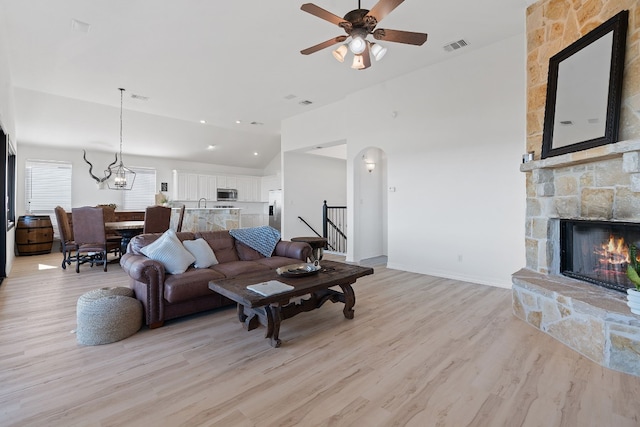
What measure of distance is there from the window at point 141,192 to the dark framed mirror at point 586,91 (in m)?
9.79

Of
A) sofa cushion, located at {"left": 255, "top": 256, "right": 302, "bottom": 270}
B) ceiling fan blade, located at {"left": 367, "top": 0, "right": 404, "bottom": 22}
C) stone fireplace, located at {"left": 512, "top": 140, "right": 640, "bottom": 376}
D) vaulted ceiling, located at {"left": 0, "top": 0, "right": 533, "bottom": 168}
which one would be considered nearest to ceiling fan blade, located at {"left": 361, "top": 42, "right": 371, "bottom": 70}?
ceiling fan blade, located at {"left": 367, "top": 0, "right": 404, "bottom": 22}

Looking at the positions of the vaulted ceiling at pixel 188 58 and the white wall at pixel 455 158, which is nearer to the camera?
the vaulted ceiling at pixel 188 58

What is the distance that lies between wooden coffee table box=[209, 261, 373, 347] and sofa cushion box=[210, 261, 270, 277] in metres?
0.47

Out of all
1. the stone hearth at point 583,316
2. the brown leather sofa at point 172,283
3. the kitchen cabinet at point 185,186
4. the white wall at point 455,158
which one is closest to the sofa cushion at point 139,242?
the brown leather sofa at point 172,283

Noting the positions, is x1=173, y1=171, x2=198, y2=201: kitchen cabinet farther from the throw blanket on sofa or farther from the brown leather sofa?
the brown leather sofa

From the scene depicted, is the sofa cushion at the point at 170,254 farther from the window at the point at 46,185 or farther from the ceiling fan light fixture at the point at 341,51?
the window at the point at 46,185

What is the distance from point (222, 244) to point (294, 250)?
3.16ft

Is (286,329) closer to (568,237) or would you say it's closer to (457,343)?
(457,343)

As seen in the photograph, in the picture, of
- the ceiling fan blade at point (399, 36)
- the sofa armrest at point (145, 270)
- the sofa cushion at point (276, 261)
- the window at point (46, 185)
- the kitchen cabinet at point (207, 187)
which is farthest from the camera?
the kitchen cabinet at point (207, 187)

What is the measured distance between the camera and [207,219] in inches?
304

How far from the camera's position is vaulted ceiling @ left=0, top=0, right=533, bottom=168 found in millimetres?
3381

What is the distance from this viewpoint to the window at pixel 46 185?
7.49 meters

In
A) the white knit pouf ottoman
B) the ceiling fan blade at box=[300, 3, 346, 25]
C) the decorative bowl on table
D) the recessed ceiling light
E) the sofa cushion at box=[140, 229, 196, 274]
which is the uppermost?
the recessed ceiling light

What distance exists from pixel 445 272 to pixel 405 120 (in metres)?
2.67
